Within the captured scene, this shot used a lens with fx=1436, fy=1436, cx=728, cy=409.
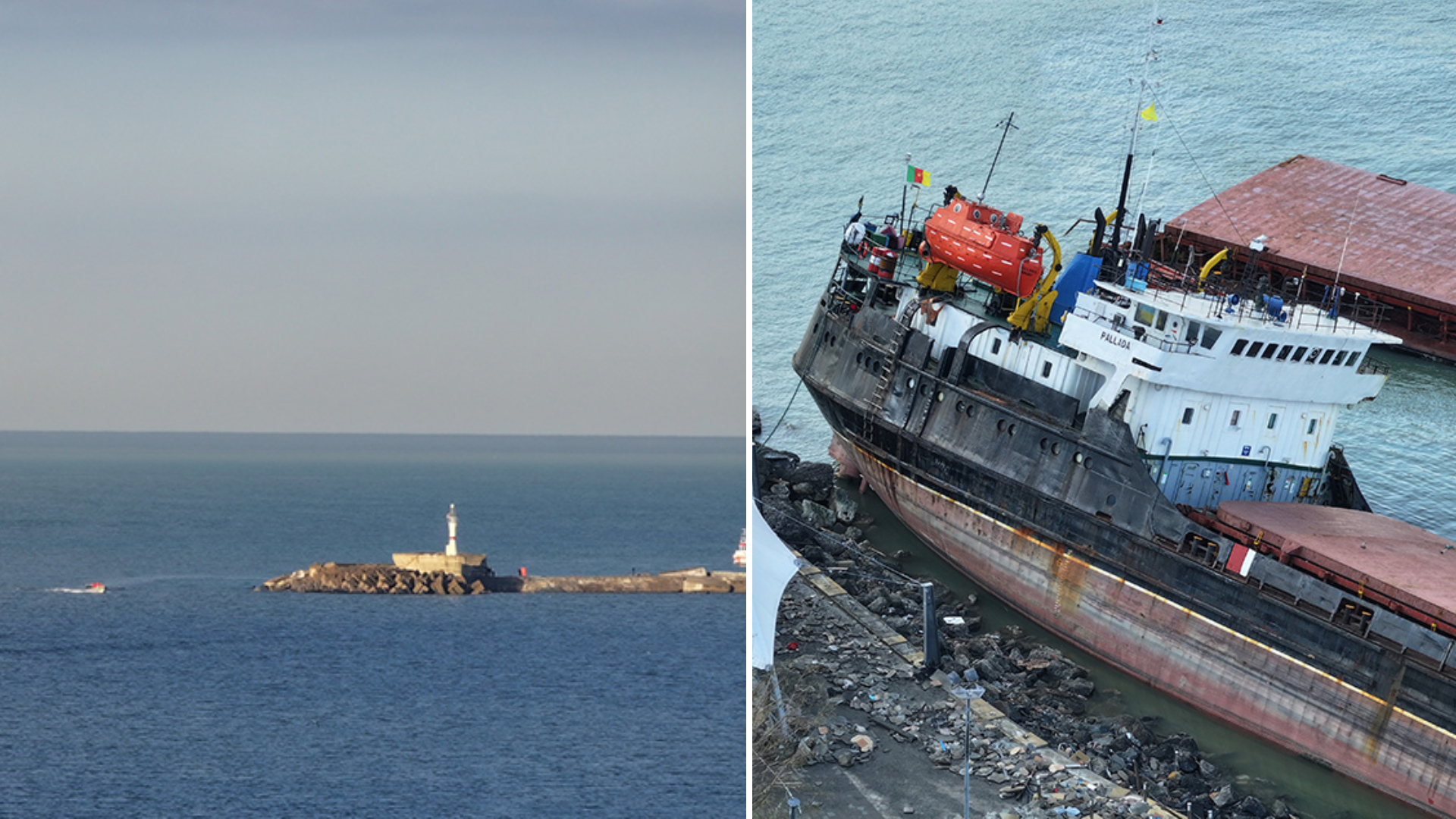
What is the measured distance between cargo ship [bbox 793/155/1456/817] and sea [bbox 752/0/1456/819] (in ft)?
14.8

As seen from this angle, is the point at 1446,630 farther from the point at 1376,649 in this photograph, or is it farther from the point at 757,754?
the point at 757,754

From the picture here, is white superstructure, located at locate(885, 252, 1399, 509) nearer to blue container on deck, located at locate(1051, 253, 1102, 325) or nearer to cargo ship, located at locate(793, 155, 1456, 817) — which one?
cargo ship, located at locate(793, 155, 1456, 817)

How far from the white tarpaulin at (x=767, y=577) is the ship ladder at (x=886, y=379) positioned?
33.6ft

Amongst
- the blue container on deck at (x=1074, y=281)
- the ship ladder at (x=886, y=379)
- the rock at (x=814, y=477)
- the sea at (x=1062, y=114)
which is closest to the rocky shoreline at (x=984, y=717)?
the ship ladder at (x=886, y=379)

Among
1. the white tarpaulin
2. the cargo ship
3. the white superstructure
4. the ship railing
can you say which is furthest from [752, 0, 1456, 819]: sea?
the white tarpaulin

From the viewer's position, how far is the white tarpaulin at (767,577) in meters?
15.7

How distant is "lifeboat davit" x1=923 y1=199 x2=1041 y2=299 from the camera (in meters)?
25.0

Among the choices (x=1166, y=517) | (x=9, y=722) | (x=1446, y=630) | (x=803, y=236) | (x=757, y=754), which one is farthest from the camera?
(x=9, y=722)

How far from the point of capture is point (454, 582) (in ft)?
393

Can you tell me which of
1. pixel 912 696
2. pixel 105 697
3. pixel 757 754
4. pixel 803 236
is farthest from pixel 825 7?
pixel 105 697

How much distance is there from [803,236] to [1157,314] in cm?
1111

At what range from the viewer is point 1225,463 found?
77.9 ft

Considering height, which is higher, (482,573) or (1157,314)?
(1157,314)

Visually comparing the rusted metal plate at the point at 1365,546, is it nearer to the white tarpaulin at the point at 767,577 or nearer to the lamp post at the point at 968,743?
the lamp post at the point at 968,743
